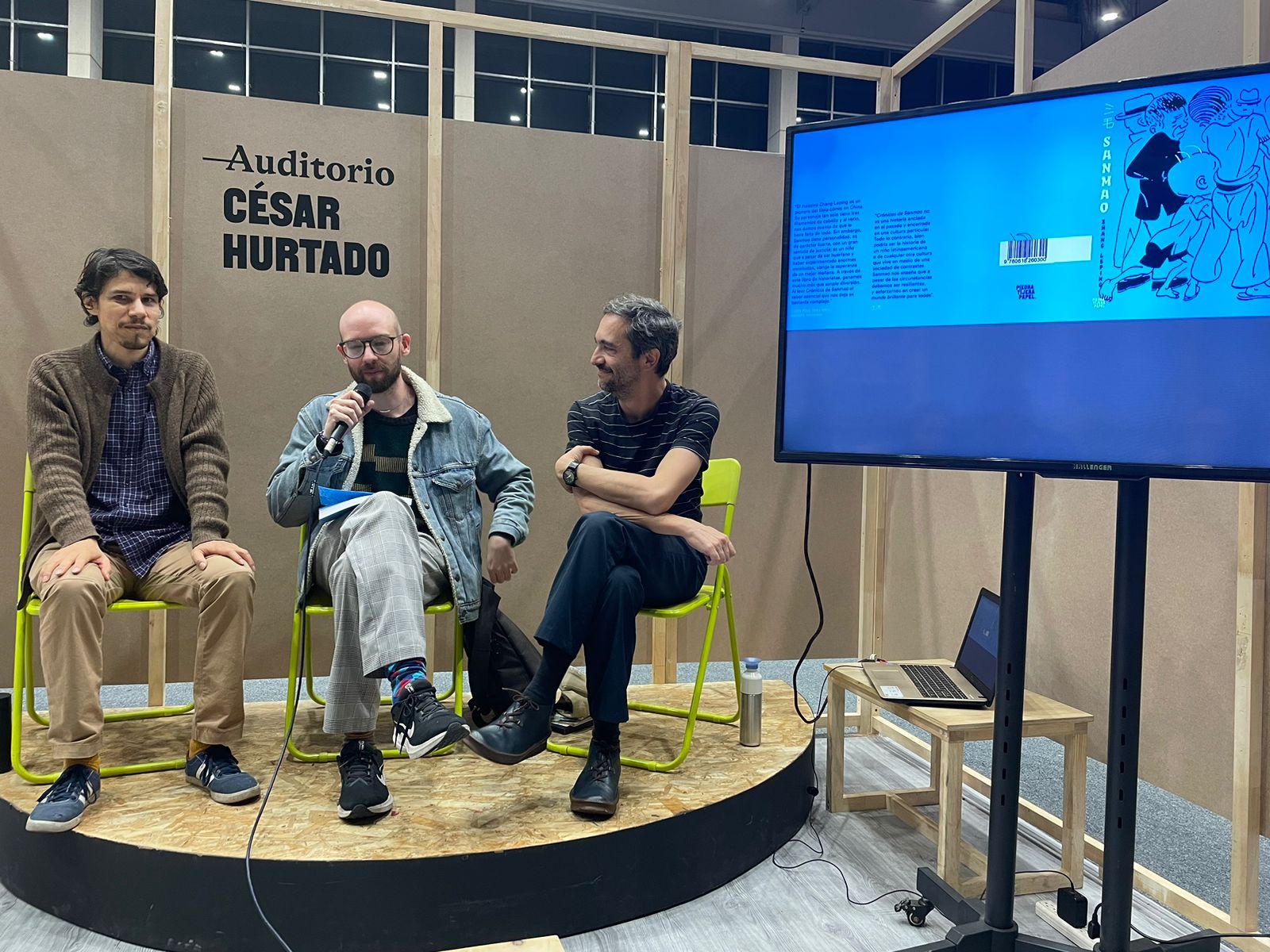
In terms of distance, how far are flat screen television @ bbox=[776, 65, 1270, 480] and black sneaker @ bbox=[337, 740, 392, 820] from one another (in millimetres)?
1128

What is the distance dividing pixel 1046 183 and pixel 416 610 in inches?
59.1

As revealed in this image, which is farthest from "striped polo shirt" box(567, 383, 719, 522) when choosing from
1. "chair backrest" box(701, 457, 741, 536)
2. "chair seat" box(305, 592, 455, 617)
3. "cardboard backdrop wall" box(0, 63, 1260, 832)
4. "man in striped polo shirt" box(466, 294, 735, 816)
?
"cardboard backdrop wall" box(0, 63, 1260, 832)

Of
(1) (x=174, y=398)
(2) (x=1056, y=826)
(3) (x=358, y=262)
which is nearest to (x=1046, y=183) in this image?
(2) (x=1056, y=826)

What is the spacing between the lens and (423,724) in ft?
5.89

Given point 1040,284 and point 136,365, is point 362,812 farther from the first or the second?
point 1040,284

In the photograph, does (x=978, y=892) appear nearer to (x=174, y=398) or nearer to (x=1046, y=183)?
(x=1046, y=183)

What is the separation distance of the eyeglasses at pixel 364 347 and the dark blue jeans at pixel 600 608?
0.75 m

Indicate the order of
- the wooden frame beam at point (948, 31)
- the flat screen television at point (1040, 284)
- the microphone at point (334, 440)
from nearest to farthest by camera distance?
1. the flat screen television at point (1040, 284)
2. the microphone at point (334, 440)
3. the wooden frame beam at point (948, 31)

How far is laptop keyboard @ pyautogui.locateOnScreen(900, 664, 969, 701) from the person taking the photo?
2211mm

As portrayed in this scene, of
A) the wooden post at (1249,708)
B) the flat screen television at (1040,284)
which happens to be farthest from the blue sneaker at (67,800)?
the wooden post at (1249,708)

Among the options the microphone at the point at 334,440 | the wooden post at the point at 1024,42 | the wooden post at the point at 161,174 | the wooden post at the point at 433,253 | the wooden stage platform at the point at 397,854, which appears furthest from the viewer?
the wooden post at the point at 433,253

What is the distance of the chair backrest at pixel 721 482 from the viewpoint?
256cm

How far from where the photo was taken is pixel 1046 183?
1422 mm

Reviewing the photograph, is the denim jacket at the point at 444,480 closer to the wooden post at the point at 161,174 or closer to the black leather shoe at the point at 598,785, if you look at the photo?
the black leather shoe at the point at 598,785
